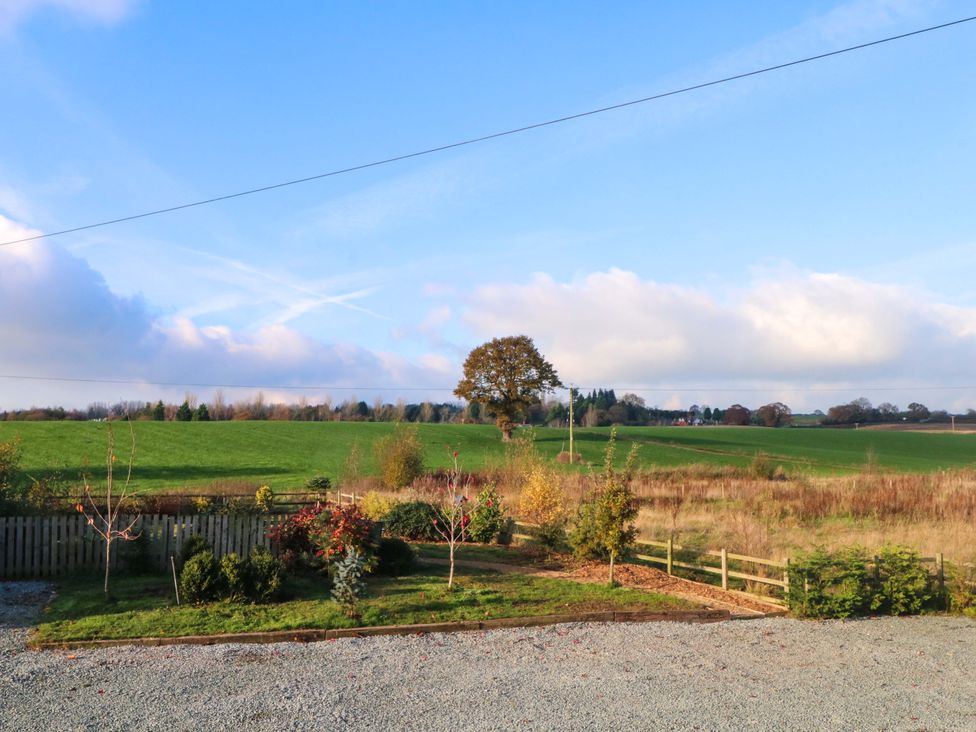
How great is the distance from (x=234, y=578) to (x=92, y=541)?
15.9ft

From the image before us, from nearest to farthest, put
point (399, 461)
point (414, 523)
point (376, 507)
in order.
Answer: point (414, 523) < point (376, 507) < point (399, 461)

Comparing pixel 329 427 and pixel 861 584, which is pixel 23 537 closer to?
pixel 861 584

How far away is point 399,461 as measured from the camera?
36.1m

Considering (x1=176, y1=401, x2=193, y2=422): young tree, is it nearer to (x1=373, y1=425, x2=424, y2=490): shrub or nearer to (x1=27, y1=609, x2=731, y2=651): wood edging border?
(x1=373, y1=425, x2=424, y2=490): shrub

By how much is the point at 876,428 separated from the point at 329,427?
68218 millimetres

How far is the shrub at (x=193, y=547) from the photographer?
1402cm

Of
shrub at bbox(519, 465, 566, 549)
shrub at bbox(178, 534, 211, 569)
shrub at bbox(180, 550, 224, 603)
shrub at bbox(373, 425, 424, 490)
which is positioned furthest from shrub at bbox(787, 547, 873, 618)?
shrub at bbox(373, 425, 424, 490)

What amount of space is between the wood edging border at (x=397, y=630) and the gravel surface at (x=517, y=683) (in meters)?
0.22

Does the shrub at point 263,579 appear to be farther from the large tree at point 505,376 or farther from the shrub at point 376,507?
the large tree at point 505,376

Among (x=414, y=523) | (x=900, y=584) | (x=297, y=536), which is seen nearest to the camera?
(x=900, y=584)

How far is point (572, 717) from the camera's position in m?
7.91

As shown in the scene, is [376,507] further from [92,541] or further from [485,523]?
[92,541]

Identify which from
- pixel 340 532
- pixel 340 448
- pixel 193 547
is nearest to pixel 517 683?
pixel 340 532

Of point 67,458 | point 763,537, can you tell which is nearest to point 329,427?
point 67,458
